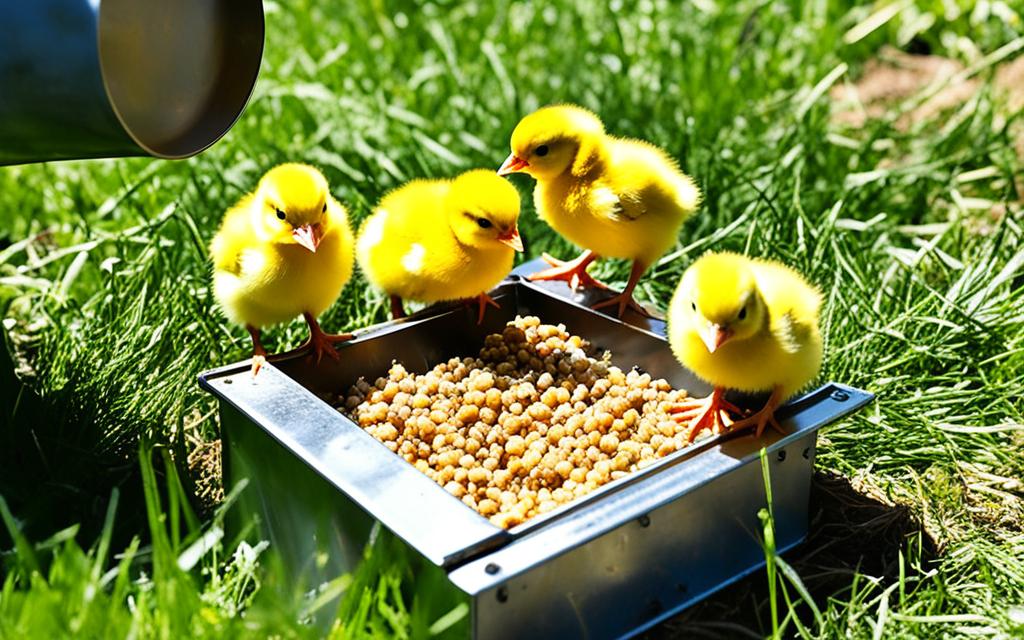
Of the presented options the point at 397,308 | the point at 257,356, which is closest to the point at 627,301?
the point at 397,308

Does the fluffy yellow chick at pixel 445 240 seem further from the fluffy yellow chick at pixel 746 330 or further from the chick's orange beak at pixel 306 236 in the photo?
the fluffy yellow chick at pixel 746 330

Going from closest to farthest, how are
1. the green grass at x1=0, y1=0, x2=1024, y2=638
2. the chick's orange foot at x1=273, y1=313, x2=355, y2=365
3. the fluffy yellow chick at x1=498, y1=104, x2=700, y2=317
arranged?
the green grass at x1=0, y1=0, x2=1024, y2=638 → the chick's orange foot at x1=273, y1=313, x2=355, y2=365 → the fluffy yellow chick at x1=498, y1=104, x2=700, y2=317

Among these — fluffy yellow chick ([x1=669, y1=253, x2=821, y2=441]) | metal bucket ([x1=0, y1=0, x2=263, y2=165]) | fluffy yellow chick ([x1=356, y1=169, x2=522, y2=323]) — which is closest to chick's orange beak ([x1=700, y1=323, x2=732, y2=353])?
fluffy yellow chick ([x1=669, y1=253, x2=821, y2=441])

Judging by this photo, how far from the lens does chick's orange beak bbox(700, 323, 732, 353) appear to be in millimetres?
2369

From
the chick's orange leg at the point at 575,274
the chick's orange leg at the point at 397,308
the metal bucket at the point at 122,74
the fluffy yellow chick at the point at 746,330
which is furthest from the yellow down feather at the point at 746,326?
the metal bucket at the point at 122,74

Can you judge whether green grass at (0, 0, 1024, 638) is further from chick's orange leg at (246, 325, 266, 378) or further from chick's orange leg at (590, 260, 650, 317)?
chick's orange leg at (590, 260, 650, 317)

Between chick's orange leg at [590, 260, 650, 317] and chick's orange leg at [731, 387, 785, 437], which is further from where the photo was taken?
chick's orange leg at [590, 260, 650, 317]

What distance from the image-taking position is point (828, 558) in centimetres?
273

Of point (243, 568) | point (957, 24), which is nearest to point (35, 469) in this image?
point (243, 568)

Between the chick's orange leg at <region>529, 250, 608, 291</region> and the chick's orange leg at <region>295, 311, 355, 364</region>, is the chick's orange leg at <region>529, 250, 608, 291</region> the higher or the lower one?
the lower one

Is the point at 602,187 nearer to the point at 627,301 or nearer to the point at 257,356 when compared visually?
the point at 627,301

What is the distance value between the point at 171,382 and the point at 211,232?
3.33 feet

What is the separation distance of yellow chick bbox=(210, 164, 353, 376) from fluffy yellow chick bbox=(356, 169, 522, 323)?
0.14m

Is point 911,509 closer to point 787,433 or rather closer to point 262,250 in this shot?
point 787,433
